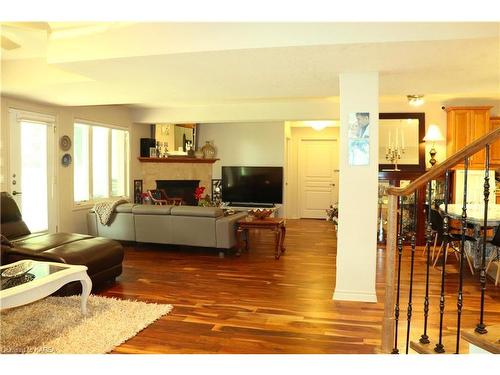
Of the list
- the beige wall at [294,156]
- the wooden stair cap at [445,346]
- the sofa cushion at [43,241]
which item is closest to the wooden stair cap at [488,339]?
the wooden stair cap at [445,346]

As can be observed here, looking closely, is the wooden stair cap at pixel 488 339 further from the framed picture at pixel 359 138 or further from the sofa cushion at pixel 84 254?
the sofa cushion at pixel 84 254

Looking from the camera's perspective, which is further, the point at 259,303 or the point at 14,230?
the point at 14,230

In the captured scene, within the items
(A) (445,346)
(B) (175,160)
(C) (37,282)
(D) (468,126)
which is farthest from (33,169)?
(D) (468,126)

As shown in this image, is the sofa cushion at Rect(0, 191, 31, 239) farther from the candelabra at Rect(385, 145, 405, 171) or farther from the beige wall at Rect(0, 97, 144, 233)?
the candelabra at Rect(385, 145, 405, 171)

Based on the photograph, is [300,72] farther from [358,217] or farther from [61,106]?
[61,106]

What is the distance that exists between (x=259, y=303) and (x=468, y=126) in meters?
5.00

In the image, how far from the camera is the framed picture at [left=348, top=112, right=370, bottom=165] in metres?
3.89

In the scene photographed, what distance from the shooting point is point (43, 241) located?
4352 millimetres

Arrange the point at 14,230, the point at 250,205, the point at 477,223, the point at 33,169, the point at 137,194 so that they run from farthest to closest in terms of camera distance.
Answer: the point at 250,205, the point at 137,194, the point at 33,169, the point at 14,230, the point at 477,223

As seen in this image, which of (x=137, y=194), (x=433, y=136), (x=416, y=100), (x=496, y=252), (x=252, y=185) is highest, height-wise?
(x=416, y=100)

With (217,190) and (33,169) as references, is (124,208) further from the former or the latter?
(217,190)

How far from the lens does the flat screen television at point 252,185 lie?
945cm

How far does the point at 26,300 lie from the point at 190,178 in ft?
21.4

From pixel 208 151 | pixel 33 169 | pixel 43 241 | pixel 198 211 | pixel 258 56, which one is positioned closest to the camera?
pixel 258 56
